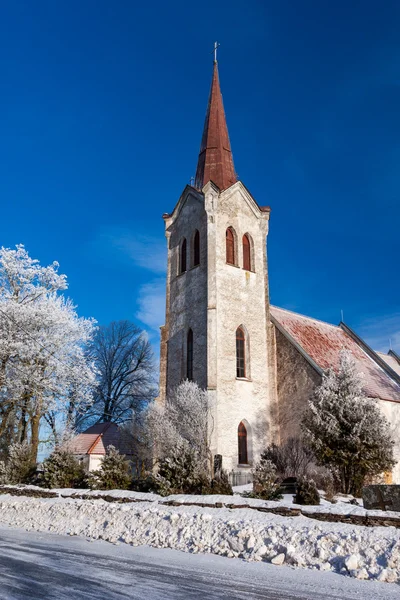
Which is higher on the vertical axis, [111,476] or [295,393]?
[295,393]

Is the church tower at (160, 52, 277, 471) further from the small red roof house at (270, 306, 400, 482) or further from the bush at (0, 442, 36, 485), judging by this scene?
the bush at (0, 442, 36, 485)

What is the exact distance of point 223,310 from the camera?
2478 cm

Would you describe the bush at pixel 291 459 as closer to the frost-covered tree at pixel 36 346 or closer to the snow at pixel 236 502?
the snow at pixel 236 502

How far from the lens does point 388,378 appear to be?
90.9ft

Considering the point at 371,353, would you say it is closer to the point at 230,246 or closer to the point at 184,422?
the point at 230,246

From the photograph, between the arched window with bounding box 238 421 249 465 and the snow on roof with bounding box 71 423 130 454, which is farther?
the snow on roof with bounding box 71 423 130 454

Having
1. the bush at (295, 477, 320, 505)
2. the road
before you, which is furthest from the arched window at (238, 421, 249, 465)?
the road

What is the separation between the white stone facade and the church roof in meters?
2.08

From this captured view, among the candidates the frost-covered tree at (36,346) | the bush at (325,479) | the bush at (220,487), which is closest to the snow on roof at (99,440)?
the frost-covered tree at (36,346)

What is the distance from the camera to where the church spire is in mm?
29375

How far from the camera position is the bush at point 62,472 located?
696 inches

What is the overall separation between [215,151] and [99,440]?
1992cm

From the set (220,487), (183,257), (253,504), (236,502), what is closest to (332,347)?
(183,257)

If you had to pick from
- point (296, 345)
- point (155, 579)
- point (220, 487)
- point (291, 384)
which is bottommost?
point (155, 579)
